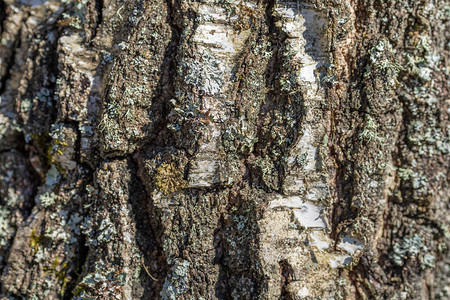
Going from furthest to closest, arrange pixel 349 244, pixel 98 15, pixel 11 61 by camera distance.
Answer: pixel 11 61
pixel 98 15
pixel 349 244

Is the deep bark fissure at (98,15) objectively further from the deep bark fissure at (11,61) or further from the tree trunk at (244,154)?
the deep bark fissure at (11,61)

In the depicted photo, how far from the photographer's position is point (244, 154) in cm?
168

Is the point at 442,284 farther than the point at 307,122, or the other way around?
the point at 442,284

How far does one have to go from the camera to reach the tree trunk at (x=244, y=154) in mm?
1607

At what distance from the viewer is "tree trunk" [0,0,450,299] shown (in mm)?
1607

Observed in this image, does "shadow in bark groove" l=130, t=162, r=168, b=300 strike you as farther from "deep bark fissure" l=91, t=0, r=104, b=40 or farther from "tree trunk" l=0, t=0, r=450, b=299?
"deep bark fissure" l=91, t=0, r=104, b=40

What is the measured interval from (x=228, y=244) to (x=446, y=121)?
1.28 m

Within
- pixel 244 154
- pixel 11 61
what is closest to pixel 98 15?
pixel 11 61

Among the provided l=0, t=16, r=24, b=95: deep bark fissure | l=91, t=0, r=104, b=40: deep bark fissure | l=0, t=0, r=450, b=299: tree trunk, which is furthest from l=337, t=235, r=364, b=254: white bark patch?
l=0, t=16, r=24, b=95: deep bark fissure

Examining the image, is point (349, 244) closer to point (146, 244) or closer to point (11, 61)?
point (146, 244)

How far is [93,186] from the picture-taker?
176cm

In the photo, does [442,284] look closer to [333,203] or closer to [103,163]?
[333,203]

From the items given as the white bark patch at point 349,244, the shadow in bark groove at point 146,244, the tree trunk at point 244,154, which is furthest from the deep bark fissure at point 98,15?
the white bark patch at point 349,244

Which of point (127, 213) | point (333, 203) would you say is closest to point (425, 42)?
point (333, 203)
